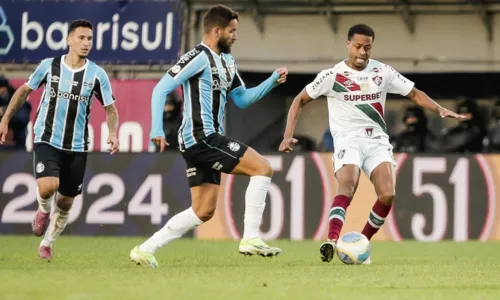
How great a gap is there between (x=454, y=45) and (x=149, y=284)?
A: 1448 centimetres

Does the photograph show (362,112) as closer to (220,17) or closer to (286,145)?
(286,145)

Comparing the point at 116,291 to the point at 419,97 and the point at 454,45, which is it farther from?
the point at 454,45

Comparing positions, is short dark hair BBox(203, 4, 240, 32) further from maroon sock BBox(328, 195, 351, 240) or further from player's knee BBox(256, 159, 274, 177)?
maroon sock BBox(328, 195, 351, 240)

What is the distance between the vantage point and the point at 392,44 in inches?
927

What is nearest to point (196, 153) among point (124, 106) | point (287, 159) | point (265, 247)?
point (265, 247)

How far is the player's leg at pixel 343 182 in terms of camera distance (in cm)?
1209

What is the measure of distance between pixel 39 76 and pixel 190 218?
91.0 inches

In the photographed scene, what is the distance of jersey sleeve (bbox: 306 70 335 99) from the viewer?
495 inches

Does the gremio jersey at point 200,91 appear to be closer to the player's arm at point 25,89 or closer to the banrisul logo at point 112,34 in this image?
the player's arm at point 25,89

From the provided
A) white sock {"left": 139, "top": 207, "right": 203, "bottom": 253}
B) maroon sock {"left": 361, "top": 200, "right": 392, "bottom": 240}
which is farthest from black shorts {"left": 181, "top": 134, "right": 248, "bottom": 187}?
maroon sock {"left": 361, "top": 200, "right": 392, "bottom": 240}

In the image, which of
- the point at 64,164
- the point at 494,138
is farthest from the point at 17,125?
the point at 64,164

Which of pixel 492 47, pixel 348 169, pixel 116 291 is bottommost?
pixel 116 291

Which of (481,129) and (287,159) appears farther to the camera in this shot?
(481,129)

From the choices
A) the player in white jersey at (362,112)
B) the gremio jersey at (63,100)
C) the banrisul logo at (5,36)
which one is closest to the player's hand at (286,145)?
the player in white jersey at (362,112)
